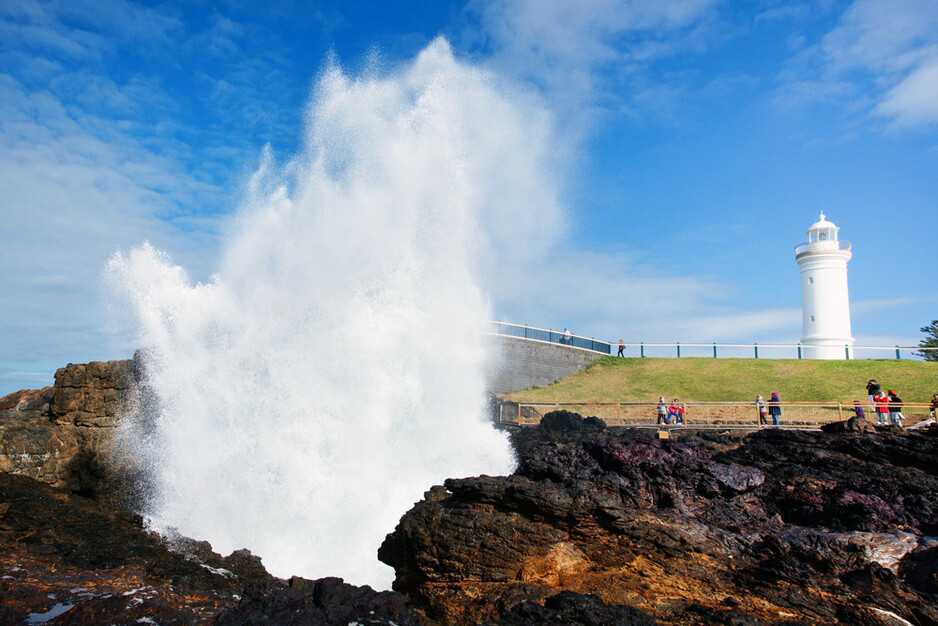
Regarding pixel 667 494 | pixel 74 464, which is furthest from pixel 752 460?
pixel 74 464

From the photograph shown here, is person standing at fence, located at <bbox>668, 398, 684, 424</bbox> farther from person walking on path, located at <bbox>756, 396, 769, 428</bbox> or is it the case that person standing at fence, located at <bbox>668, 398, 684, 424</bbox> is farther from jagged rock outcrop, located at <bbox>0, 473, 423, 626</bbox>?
jagged rock outcrop, located at <bbox>0, 473, 423, 626</bbox>

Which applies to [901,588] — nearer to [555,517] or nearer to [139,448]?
[555,517]

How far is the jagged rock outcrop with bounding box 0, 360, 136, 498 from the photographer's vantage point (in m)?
11.1

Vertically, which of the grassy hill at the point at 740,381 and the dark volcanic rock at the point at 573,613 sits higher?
the grassy hill at the point at 740,381

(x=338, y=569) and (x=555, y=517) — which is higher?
(x=555, y=517)

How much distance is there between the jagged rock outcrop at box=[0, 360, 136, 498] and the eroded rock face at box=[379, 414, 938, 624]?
324 inches

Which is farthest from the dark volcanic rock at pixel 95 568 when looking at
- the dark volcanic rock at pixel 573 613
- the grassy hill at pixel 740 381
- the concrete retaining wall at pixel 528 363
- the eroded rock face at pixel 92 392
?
the concrete retaining wall at pixel 528 363

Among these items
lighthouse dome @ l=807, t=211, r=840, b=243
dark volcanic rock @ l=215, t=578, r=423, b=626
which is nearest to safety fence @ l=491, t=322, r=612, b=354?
lighthouse dome @ l=807, t=211, r=840, b=243

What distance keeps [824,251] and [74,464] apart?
39.2 m

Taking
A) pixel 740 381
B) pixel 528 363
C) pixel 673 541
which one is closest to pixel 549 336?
pixel 528 363

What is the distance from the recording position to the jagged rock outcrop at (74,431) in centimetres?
1115

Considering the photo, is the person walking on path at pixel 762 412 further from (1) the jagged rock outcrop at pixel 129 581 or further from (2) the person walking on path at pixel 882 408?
(1) the jagged rock outcrop at pixel 129 581

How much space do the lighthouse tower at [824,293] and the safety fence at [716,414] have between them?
54.0 ft

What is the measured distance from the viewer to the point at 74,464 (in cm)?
1180
